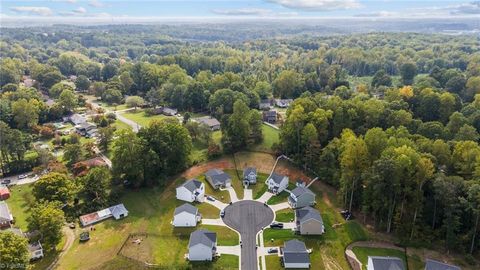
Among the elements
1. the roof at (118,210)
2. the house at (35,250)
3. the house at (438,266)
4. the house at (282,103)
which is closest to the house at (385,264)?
the house at (438,266)

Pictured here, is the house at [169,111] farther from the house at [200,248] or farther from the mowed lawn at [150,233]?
the house at [200,248]

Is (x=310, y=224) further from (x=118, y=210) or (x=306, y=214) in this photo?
(x=118, y=210)

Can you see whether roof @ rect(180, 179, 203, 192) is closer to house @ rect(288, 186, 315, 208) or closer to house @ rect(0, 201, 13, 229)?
house @ rect(288, 186, 315, 208)

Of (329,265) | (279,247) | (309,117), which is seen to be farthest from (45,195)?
(309,117)

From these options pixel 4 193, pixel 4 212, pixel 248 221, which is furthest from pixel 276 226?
pixel 4 193

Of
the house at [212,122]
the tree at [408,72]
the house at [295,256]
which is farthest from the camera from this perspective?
the tree at [408,72]
